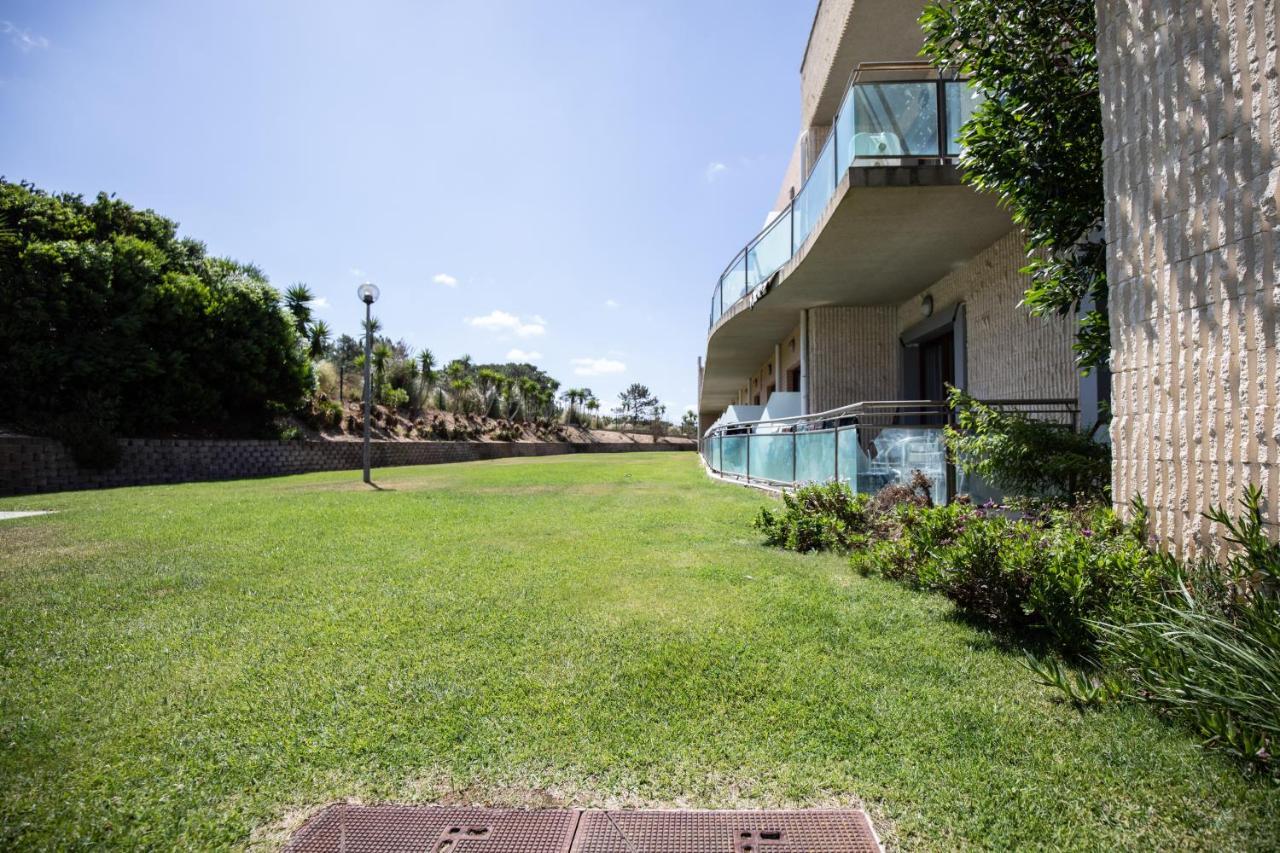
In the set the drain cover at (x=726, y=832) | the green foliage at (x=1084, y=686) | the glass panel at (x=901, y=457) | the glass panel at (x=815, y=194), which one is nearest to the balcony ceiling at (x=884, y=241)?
the glass panel at (x=815, y=194)

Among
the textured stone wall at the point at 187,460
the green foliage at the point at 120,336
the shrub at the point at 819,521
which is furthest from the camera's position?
the green foliage at the point at 120,336

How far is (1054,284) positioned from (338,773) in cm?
600

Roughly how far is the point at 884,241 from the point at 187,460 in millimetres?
19981

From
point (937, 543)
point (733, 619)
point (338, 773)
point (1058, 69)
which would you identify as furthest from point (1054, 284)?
point (338, 773)

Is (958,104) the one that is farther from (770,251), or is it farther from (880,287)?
(770,251)

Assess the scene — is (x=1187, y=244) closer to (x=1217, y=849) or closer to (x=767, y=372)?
(x=1217, y=849)

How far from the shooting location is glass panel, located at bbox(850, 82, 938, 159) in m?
7.48

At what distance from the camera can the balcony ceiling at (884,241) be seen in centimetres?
748

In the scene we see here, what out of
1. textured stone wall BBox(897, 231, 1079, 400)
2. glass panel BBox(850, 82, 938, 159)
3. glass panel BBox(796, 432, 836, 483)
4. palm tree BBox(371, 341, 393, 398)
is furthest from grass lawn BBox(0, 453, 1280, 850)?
palm tree BBox(371, 341, 393, 398)

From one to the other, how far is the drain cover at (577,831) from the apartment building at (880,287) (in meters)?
6.28

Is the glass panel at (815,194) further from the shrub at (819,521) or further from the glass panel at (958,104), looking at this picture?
the shrub at (819,521)

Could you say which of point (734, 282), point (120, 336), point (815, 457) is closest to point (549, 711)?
point (815, 457)

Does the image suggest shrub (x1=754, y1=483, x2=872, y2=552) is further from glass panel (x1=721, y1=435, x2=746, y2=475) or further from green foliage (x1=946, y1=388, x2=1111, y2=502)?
glass panel (x1=721, y1=435, x2=746, y2=475)

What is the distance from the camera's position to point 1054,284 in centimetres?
514
